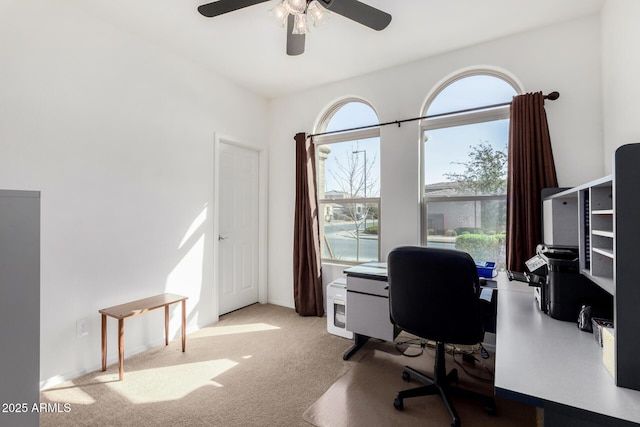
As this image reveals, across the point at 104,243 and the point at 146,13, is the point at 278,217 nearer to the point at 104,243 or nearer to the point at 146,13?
the point at 104,243

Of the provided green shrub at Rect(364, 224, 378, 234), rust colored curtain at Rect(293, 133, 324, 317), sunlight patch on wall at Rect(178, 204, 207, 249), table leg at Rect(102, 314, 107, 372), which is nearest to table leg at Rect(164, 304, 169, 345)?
table leg at Rect(102, 314, 107, 372)

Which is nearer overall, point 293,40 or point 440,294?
point 440,294

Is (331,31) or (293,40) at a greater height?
(331,31)

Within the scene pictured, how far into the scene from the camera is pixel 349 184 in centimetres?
357

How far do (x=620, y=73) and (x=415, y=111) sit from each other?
1474 millimetres

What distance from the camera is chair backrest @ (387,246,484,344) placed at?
5.22 ft

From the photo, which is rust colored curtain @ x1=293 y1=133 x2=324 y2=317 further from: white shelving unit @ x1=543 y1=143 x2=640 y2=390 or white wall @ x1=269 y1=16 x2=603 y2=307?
white shelving unit @ x1=543 y1=143 x2=640 y2=390

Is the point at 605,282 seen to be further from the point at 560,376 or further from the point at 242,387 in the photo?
the point at 242,387

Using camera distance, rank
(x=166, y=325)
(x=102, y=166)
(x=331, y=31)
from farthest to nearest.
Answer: (x=166, y=325) → (x=331, y=31) → (x=102, y=166)

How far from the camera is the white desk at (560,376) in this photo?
794 millimetres

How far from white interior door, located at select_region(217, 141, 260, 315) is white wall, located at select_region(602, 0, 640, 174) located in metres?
3.45

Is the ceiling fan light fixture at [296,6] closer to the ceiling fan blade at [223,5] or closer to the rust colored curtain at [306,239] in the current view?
the ceiling fan blade at [223,5]

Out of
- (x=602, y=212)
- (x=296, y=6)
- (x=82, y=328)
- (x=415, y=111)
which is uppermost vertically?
(x=296, y=6)

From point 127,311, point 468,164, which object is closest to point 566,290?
point 468,164
